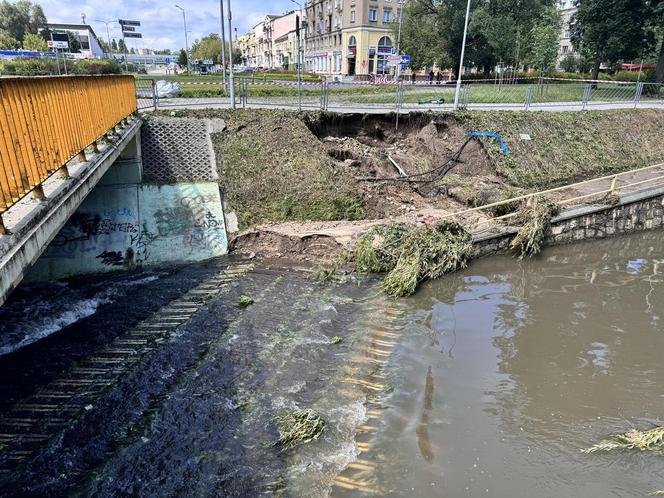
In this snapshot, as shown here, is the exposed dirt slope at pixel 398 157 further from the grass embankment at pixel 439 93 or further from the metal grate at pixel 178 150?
the grass embankment at pixel 439 93

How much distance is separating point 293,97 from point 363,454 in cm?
2044

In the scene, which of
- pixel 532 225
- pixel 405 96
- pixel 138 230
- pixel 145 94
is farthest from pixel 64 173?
pixel 405 96

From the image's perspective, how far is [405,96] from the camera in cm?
2606

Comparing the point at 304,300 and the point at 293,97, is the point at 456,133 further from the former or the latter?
the point at 304,300

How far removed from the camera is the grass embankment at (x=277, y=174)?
1522 cm

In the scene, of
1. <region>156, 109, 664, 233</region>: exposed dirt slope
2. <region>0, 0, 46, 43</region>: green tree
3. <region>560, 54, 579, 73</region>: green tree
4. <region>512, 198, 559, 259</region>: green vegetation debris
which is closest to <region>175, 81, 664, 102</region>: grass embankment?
<region>156, 109, 664, 233</region>: exposed dirt slope

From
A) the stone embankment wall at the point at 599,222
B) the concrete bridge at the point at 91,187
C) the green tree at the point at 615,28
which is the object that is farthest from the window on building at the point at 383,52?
the concrete bridge at the point at 91,187

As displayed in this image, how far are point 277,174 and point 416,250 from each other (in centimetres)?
638

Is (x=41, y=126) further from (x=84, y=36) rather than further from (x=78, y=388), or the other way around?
(x=84, y=36)

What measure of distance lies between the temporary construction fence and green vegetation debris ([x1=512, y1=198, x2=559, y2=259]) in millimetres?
9819

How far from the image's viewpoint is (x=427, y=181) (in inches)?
740

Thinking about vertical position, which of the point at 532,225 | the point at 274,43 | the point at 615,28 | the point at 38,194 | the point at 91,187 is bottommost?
the point at 532,225

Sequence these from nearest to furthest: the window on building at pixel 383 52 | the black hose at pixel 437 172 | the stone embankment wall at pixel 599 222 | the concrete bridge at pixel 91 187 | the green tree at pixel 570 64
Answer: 1. the concrete bridge at pixel 91 187
2. the stone embankment wall at pixel 599 222
3. the black hose at pixel 437 172
4. the green tree at pixel 570 64
5. the window on building at pixel 383 52

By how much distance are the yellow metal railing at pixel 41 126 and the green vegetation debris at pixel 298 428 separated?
4.50 meters
